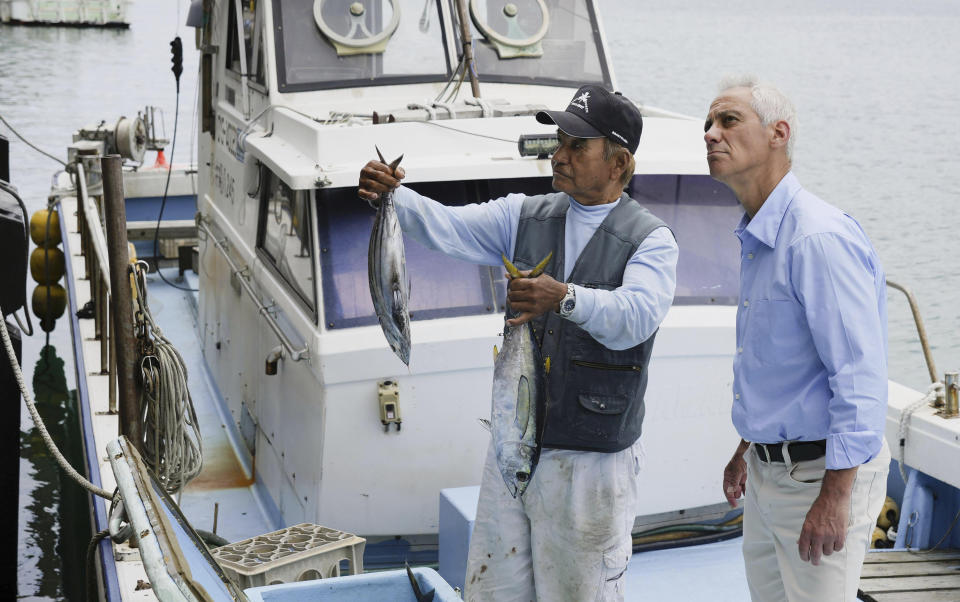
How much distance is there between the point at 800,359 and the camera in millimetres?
2758

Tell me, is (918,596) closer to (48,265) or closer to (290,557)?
(290,557)

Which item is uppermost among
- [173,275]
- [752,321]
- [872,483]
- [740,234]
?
[740,234]

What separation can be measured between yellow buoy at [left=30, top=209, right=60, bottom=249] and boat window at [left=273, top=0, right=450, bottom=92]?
5.02 meters

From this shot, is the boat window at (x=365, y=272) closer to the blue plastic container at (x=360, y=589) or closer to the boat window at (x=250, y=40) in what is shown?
the blue plastic container at (x=360, y=589)

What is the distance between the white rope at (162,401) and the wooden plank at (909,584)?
2.94 meters

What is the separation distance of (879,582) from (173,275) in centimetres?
842

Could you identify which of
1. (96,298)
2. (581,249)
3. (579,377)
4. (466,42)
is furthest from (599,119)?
(96,298)

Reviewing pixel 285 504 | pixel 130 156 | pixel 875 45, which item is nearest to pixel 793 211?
pixel 285 504

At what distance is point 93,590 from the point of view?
4.04 meters

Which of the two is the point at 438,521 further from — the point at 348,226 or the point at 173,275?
the point at 173,275

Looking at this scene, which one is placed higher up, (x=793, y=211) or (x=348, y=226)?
(x=793, y=211)

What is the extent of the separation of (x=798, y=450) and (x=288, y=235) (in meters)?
3.16

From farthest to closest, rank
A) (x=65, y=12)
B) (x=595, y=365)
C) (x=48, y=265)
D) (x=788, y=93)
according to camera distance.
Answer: (x=65, y=12)
(x=48, y=265)
(x=788, y=93)
(x=595, y=365)

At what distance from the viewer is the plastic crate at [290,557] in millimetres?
4168
